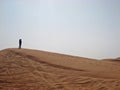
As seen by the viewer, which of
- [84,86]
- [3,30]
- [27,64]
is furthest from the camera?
[3,30]

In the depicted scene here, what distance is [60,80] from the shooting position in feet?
6.39

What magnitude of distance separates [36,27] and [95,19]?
1.06 meters

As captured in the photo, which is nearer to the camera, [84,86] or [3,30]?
[84,86]

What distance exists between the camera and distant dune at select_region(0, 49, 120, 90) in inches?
71.9

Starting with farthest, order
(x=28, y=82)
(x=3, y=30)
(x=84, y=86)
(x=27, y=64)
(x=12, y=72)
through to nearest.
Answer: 1. (x=3, y=30)
2. (x=27, y=64)
3. (x=12, y=72)
4. (x=28, y=82)
5. (x=84, y=86)

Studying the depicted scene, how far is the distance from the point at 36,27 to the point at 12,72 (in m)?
1.69

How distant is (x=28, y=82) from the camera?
1934 mm

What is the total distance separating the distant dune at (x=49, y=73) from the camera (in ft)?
5.99

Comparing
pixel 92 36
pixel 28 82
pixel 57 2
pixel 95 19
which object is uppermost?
pixel 57 2

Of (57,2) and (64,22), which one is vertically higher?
(57,2)

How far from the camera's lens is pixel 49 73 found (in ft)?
6.93

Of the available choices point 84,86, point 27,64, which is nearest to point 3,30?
point 27,64

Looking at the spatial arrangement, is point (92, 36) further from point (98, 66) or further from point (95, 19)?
point (98, 66)

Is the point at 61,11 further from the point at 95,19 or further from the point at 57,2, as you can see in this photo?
the point at 95,19
